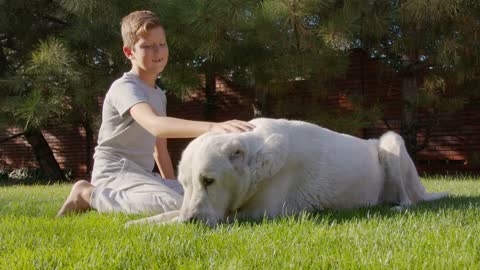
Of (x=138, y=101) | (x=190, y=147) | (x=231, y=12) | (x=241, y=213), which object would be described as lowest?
(x=241, y=213)

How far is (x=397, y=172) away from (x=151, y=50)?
1.74 metres

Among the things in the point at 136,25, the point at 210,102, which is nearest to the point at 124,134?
the point at 136,25

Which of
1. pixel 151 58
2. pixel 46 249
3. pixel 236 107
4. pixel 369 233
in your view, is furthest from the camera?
pixel 236 107

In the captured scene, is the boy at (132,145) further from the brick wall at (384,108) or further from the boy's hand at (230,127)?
the brick wall at (384,108)

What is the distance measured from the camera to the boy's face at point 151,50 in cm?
331

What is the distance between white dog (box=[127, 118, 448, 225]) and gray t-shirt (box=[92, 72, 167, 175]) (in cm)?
77

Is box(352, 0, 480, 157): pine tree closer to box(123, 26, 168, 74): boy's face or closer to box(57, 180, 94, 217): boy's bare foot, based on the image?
box(123, 26, 168, 74): boy's face

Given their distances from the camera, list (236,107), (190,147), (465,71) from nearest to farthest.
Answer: (190,147) → (465,71) → (236,107)

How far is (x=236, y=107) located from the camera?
453 inches

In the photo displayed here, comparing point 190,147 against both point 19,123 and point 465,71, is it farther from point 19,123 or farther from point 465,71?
point 19,123

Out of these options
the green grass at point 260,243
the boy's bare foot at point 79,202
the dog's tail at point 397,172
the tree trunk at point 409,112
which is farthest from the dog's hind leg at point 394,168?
the tree trunk at point 409,112

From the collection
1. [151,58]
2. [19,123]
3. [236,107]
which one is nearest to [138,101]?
[151,58]

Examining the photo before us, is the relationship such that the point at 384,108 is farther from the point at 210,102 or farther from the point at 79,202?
the point at 79,202

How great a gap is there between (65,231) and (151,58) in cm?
129
